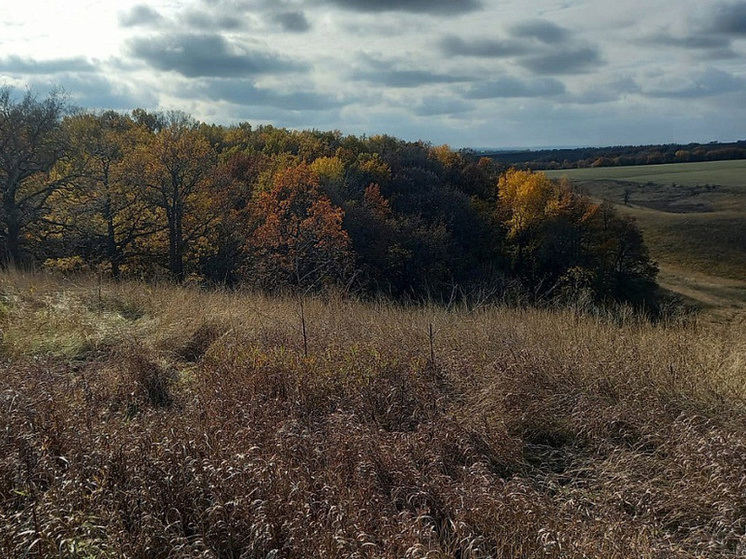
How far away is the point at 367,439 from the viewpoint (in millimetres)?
3828

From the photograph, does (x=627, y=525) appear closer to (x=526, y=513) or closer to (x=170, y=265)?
(x=526, y=513)

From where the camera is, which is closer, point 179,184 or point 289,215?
point 179,184

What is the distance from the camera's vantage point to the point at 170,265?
88.0 feet

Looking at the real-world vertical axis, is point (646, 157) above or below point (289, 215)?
above

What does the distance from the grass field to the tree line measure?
210 inches

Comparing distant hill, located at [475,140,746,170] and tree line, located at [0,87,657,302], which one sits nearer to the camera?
tree line, located at [0,87,657,302]

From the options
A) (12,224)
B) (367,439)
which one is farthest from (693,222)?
(367,439)

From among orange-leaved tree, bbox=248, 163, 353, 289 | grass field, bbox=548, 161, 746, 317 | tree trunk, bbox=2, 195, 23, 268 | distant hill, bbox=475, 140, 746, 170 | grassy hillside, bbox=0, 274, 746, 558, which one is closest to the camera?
grassy hillside, bbox=0, 274, 746, 558

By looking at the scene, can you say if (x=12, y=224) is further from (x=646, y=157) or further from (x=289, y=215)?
(x=646, y=157)

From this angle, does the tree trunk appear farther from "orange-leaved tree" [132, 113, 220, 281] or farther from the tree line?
"orange-leaved tree" [132, 113, 220, 281]

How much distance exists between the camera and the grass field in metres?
42.9

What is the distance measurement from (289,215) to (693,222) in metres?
45.1

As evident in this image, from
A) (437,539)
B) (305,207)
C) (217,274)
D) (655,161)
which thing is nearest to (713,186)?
(655,161)

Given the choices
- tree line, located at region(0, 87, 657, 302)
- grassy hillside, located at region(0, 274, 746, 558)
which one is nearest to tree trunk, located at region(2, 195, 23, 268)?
tree line, located at region(0, 87, 657, 302)
